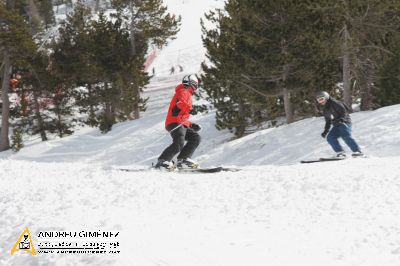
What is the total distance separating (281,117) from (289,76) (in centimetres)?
823

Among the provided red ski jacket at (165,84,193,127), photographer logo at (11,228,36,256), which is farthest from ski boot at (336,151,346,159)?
photographer logo at (11,228,36,256)

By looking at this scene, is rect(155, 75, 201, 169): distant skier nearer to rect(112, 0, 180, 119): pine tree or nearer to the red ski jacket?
the red ski jacket

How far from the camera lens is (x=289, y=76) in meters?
18.7

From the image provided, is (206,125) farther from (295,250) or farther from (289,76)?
(295,250)

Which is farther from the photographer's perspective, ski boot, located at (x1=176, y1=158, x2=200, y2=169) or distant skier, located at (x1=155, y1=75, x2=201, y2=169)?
ski boot, located at (x1=176, y1=158, x2=200, y2=169)

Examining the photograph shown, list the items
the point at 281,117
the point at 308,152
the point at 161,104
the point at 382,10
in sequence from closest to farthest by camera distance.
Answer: the point at 308,152 → the point at 382,10 → the point at 281,117 → the point at 161,104

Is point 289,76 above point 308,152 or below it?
above

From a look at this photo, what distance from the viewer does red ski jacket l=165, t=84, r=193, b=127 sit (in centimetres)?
883

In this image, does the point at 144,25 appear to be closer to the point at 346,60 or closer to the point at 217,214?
the point at 346,60

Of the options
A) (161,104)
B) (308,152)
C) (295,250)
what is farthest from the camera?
(161,104)

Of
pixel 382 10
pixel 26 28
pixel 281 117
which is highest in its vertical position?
pixel 26 28

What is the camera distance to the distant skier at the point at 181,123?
8.84 m

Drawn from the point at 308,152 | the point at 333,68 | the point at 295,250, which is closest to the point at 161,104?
the point at 333,68

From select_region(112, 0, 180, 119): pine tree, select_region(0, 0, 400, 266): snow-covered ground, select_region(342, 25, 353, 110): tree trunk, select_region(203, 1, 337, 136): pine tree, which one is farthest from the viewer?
select_region(112, 0, 180, 119): pine tree
